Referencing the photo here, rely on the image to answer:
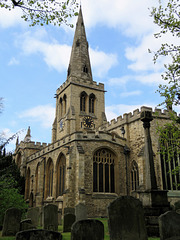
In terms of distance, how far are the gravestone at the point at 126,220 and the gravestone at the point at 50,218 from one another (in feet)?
14.6

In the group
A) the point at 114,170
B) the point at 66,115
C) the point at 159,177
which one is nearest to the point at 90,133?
the point at 114,170

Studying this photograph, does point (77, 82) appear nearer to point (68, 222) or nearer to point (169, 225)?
point (68, 222)

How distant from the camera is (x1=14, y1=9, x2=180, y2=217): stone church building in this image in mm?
18875

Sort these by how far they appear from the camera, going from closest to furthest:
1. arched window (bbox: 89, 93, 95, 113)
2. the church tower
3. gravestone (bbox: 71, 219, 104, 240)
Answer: gravestone (bbox: 71, 219, 104, 240), the church tower, arched window (bbox: 89, 93, 95, 113)

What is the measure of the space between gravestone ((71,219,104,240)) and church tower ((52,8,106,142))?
80.0 ft

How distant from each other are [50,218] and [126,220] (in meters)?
4.62

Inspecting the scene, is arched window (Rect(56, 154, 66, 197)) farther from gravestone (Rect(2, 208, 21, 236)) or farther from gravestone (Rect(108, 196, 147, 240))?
gravestone (Rect(108, 196, 147, 240))

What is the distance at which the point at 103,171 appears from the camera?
66.5 feet

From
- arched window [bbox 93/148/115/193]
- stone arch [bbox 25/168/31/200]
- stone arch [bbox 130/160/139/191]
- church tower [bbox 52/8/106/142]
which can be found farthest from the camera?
church tower [bbox 52/8/106/142]

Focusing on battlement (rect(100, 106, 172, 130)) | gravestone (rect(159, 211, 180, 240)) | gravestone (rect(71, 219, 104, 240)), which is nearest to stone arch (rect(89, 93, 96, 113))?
battlement (rect(100, 106, 172, 130))

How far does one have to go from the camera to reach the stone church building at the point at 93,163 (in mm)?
18875

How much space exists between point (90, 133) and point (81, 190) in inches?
192

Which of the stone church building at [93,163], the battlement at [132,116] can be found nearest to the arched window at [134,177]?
the stone church building at [93,163]

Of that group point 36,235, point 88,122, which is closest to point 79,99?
point 88,122
